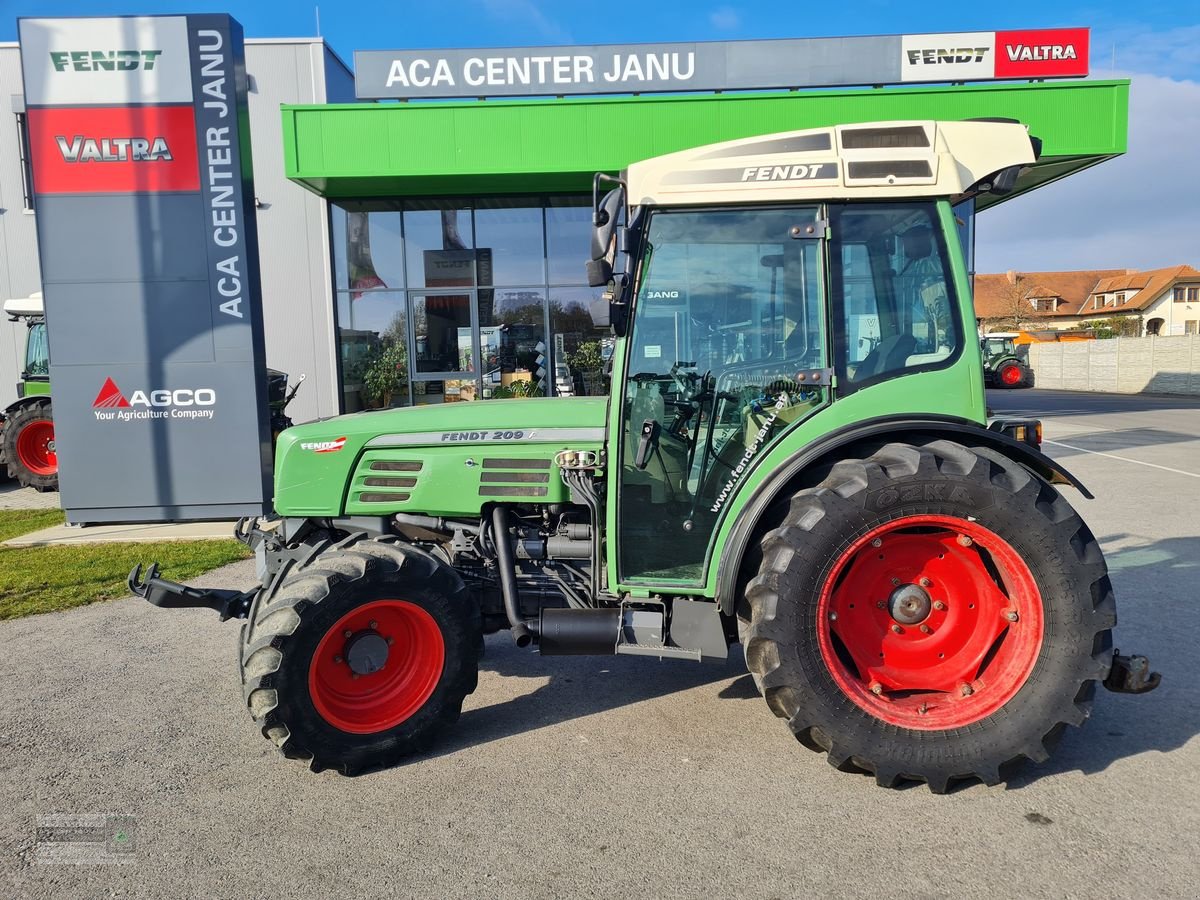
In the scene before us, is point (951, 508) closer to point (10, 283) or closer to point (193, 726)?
point (193, 726)

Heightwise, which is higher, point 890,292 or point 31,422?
point 890,292

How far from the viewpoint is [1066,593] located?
2951 millimetres

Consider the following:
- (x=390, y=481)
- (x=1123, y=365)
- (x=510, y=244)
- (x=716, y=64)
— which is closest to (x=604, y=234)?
(x=390, y=481)

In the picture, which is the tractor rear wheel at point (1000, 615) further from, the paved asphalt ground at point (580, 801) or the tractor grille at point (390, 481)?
the tractor grille at point (390, 481)

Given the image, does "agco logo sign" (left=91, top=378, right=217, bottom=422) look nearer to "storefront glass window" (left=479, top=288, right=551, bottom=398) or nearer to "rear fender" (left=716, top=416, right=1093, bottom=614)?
"rear fender" (left=716, top=416, right=1093, bottom=614)

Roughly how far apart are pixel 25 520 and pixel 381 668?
308 inches

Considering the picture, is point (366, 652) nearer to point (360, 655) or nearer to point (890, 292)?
point (360, 655)

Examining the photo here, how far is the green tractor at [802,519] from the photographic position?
297 cm

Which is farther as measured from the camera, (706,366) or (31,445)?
(31,445)

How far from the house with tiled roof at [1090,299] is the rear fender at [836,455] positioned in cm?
5372

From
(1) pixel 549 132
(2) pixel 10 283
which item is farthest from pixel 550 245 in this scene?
(2) pixel 10 283

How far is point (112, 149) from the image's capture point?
688 cm

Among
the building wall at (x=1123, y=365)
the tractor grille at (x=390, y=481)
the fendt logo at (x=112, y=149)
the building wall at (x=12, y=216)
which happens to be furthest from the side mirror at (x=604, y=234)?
the building wall at (x=1123, y=365)

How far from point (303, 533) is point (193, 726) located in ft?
3.26
